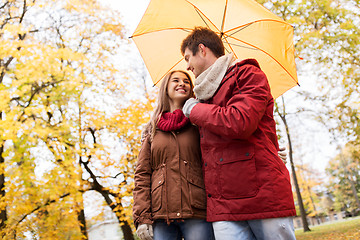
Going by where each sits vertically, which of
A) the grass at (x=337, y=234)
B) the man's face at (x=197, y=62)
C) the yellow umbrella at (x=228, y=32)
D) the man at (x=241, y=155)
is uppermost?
the yellow umbrella at (x=228, y=32)

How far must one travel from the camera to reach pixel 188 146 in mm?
2545

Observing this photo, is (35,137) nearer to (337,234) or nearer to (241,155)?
(241,155)

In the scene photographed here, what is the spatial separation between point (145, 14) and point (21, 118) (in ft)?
17.7

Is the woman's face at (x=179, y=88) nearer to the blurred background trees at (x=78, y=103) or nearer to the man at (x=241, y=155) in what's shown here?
the man at (x=241, y=155)

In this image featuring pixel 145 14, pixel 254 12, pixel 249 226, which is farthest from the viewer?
pixel 145 14

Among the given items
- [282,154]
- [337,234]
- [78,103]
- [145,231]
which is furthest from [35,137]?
[337,234]

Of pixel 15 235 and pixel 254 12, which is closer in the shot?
pixel 254 12

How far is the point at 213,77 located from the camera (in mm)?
2129

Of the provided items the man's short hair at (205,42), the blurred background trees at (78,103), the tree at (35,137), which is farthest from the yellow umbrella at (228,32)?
the tree at (35,137)

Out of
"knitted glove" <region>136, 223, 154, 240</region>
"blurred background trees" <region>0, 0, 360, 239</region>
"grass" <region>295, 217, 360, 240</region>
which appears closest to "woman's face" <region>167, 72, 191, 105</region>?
"knitted glove" <region>136, 223, 154, 240</region>

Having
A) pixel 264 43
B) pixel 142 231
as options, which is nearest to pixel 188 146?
pixel 142 231

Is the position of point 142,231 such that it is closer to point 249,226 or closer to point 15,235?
point 249,226

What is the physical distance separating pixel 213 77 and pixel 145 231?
1.34 metres

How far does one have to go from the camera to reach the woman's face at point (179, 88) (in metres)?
2.82
